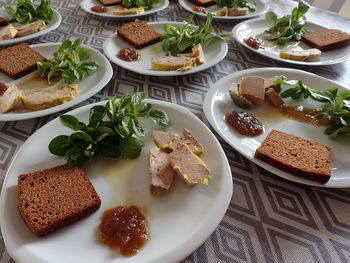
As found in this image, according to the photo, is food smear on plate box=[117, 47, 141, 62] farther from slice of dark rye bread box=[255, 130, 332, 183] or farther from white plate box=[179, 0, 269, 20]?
slice of dark rye bread box=[255, 130, 332, 183]

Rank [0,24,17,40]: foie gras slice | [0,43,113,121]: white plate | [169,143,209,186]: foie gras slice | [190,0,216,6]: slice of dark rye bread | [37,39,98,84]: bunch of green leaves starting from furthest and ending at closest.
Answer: [190,0,216,6]: slice of dark rye bread, [0,24,17,40]: foie gras slice, [37,39,98,84]: bunch of green leaves, [0,43,113,121]: white plate, [169,143,209,186]: foie gras slice

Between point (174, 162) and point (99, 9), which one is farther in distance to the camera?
point (99, 9)

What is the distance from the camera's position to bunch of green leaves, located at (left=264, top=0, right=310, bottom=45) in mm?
2193

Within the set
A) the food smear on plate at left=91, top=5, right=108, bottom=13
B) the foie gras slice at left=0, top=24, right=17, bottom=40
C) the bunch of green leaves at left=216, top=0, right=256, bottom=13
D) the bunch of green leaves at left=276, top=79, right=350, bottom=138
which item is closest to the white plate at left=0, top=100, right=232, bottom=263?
the bunch of green leaves at left=276, top=79, right=350, bottom=138

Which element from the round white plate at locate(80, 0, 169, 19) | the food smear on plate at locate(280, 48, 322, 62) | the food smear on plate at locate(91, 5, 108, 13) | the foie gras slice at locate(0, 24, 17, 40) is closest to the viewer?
the food smear on plate at locate(280, 48, 322, 62)

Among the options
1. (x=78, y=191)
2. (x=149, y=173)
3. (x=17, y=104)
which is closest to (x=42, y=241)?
(x=78, y=191)

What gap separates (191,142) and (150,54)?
104 cm

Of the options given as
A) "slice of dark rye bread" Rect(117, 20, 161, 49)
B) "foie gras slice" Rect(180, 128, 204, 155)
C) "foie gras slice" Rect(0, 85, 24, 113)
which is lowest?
"foie gras slice" Rect(0, 85, 24, 113)

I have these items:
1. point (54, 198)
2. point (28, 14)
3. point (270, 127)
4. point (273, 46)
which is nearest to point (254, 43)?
point (273, 46)

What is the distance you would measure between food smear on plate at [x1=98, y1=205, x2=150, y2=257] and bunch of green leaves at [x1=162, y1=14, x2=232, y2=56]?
4.25 feet

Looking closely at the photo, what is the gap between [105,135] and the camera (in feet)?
3.79

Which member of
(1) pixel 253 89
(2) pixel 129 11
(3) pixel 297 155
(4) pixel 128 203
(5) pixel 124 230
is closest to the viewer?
(5) pixel 124 230

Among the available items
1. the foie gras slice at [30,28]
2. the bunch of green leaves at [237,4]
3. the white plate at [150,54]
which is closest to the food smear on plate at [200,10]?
the bunch of green leaves at [237,4]

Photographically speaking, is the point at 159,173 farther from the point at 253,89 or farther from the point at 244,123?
the point at 253,89
